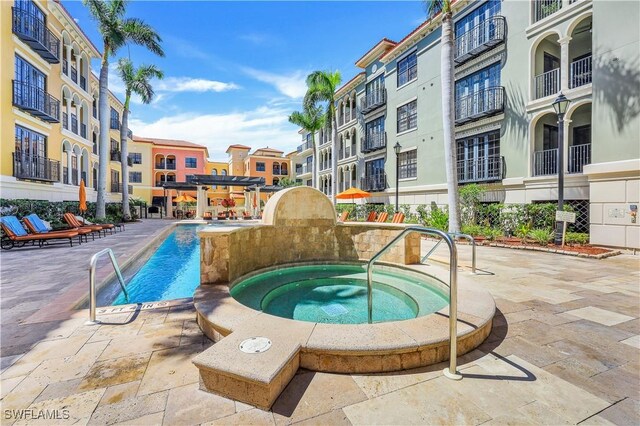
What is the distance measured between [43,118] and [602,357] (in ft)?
82.2

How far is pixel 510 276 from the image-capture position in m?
6.54

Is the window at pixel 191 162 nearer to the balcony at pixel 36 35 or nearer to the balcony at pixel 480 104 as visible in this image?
the balcony at pixel 36 35

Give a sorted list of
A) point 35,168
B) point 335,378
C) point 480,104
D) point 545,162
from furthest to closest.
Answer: point 480,104
point 35,168
point 545,162
point 335,378

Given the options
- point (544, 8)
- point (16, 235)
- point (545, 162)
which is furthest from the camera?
point (545, 162)

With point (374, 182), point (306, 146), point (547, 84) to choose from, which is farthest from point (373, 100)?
point (306, 146)

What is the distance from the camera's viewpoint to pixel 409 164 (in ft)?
70.6

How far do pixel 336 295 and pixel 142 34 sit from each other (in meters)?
24.9

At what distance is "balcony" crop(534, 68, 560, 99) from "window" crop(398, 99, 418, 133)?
777cm

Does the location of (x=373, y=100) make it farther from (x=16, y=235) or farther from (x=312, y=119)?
(x=16, y=235)

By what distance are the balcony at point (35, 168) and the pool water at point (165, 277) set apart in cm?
957

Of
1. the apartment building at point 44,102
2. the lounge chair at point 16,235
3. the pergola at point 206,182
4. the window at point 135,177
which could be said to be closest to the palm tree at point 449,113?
the lounge chair at point 16,235

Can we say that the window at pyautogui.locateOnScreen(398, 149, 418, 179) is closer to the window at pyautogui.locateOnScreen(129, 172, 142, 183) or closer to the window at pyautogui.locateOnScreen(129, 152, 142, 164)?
the window at pyautogui.locateOnScreen(129, 172, 142, 183)

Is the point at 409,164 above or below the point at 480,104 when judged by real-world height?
below

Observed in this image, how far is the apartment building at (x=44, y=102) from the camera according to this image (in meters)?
14.3
